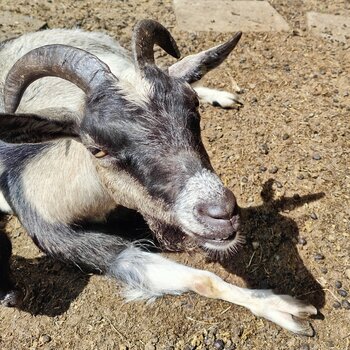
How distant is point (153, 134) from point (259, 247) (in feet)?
5.78

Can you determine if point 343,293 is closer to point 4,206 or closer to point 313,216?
point 313,216

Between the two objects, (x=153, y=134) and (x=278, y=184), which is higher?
(x=153, y=134)

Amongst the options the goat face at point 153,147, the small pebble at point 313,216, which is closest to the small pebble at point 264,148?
the small pebble at point 313,216

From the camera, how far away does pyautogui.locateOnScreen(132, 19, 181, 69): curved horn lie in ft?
11.9

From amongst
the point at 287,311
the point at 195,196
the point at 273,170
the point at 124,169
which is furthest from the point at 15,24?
the point at 287,311

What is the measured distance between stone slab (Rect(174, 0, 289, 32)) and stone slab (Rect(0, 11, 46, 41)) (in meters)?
2.04

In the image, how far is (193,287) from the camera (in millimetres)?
4117

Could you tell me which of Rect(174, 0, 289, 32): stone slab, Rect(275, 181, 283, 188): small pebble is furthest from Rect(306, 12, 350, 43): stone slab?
Rect(275, 181, 283, 188): small pebble

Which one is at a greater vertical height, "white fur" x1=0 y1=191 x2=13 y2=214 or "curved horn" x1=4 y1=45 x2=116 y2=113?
"curved horn" x1=4 y1=45 x2=116 y2=113

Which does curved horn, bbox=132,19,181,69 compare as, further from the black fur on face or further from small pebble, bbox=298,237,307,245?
small pebble, bbox=298,237,307,245

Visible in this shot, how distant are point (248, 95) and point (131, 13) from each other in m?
2.59

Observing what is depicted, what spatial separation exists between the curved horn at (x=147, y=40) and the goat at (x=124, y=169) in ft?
0.03

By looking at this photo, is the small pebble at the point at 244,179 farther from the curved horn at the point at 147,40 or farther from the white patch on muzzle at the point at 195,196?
the white patch on muzzle at the point at 195,196

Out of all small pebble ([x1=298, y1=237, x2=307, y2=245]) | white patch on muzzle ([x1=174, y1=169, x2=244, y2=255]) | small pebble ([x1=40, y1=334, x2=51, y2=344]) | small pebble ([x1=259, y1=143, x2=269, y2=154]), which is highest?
white patch on muzzle ([x1=174, y1=169, x2=244, y2=255])
